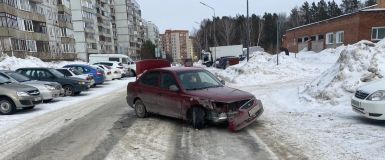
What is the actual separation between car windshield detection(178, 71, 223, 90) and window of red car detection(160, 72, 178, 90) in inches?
8.5

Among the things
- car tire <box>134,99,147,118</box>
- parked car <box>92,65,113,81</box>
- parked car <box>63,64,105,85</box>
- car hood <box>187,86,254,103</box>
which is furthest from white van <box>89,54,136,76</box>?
car hood <box>187,86,254,103</box>

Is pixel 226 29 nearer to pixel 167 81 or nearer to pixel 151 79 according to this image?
pixel 151 79

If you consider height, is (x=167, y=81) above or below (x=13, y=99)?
above

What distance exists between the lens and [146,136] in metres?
8.15

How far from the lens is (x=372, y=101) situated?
808 centimetres

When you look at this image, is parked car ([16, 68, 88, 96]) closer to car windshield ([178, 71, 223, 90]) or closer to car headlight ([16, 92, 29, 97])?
car headlight ([16, 92, 29, 97])

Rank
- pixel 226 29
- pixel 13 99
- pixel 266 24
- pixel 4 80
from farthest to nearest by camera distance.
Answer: pixel 266 24, pixel 226 29, pixel 4 80, pixel 13 99

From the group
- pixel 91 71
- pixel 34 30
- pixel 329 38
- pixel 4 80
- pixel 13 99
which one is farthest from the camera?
pixel 34 30

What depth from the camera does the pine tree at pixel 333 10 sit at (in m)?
84.3

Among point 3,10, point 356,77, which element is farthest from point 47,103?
point 3,10

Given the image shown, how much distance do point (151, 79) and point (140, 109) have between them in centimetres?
104

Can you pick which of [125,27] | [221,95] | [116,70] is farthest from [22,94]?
[125,27]

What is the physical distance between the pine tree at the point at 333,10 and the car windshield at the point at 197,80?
82916mm

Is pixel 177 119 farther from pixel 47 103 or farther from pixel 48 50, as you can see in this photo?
pixel 48 50
